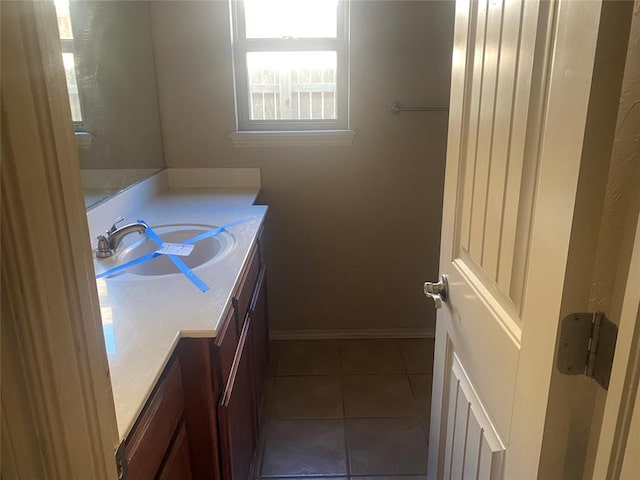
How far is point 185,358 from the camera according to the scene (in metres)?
1.16

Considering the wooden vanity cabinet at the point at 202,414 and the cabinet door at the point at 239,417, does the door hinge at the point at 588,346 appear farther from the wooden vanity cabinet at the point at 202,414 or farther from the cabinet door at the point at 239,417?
the cabinet door at the point at 239,417

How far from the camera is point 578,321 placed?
24.8 inches

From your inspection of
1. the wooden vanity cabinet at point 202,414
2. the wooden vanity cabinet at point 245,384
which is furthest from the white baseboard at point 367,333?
the wooden vanity cabinet at point 202,414

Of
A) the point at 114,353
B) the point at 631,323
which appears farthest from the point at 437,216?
the point at 631,323

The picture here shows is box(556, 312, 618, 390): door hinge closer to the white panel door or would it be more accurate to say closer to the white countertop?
the white panel door

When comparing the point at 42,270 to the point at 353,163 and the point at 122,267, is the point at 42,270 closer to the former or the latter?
the point at 122,267

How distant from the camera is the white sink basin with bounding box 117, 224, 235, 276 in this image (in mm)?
1754

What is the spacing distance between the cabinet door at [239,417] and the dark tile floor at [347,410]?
269 millimetres

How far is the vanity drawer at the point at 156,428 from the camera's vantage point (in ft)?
2.86

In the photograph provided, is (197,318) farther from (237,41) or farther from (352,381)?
(237,41)

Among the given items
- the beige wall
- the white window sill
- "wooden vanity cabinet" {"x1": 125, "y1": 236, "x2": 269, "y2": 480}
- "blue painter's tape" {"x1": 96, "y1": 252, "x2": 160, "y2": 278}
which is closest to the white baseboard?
the beige wall

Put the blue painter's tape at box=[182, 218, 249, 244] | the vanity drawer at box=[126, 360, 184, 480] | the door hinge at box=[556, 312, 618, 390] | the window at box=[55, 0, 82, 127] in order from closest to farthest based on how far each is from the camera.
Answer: the door hinge at box=[556, 312, 618, 390], the vanity drawer at box=[126, 360, 184, 480], the window at box=[55, 0, 82, 127], the blue painter's tape at box=[182, 218, 249, 244]

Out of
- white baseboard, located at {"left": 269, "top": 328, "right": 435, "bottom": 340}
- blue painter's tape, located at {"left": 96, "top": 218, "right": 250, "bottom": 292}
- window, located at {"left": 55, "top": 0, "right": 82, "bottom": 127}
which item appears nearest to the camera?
blue painter's tape, located at {"left": 96, "top": 218, "right": 250, "bottom": 292}

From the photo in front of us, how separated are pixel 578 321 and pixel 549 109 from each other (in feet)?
0.92
